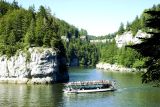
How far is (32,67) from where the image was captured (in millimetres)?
120688

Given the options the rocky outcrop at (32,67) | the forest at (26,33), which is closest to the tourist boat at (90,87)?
the rocky outcrop at (32,67)

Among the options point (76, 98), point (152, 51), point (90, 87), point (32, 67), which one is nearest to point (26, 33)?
point (32, 67)

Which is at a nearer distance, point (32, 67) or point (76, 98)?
point (76, 98)

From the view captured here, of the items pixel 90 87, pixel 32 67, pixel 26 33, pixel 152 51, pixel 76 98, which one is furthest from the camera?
pixel 26 33

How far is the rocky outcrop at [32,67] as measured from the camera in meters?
119

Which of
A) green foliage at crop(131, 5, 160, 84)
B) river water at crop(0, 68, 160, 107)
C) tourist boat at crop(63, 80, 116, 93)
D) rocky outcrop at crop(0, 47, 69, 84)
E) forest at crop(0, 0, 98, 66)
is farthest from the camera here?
forest at crop(0, 0, 98, 66)

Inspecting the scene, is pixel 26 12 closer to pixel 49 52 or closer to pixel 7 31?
pixel 7 31

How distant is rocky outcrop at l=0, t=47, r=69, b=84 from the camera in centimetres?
11931

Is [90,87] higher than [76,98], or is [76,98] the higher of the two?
[90,87]

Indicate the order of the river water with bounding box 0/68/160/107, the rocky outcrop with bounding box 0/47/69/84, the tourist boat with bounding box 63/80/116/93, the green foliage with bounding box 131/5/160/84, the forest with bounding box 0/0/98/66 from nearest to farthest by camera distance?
the green foliage with bounding box 131/5/160/84, the river water with bounding box 0/68/160/107, the tourist boat with bounding box 63/80/116/93, the rocky outcrop with bounding box 0/47/69/84, the forest with bounding box 0/0/98/66

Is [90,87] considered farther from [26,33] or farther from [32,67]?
[26,33]

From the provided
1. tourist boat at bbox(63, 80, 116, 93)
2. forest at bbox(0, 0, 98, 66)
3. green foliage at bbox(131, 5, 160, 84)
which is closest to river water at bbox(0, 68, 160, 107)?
tourist boat at bbox(63, 80, 116, 93)

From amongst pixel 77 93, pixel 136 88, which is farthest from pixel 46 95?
pixel 136 88

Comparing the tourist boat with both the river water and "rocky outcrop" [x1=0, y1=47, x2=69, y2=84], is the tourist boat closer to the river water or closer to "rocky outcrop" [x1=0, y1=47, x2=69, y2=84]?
the river water
